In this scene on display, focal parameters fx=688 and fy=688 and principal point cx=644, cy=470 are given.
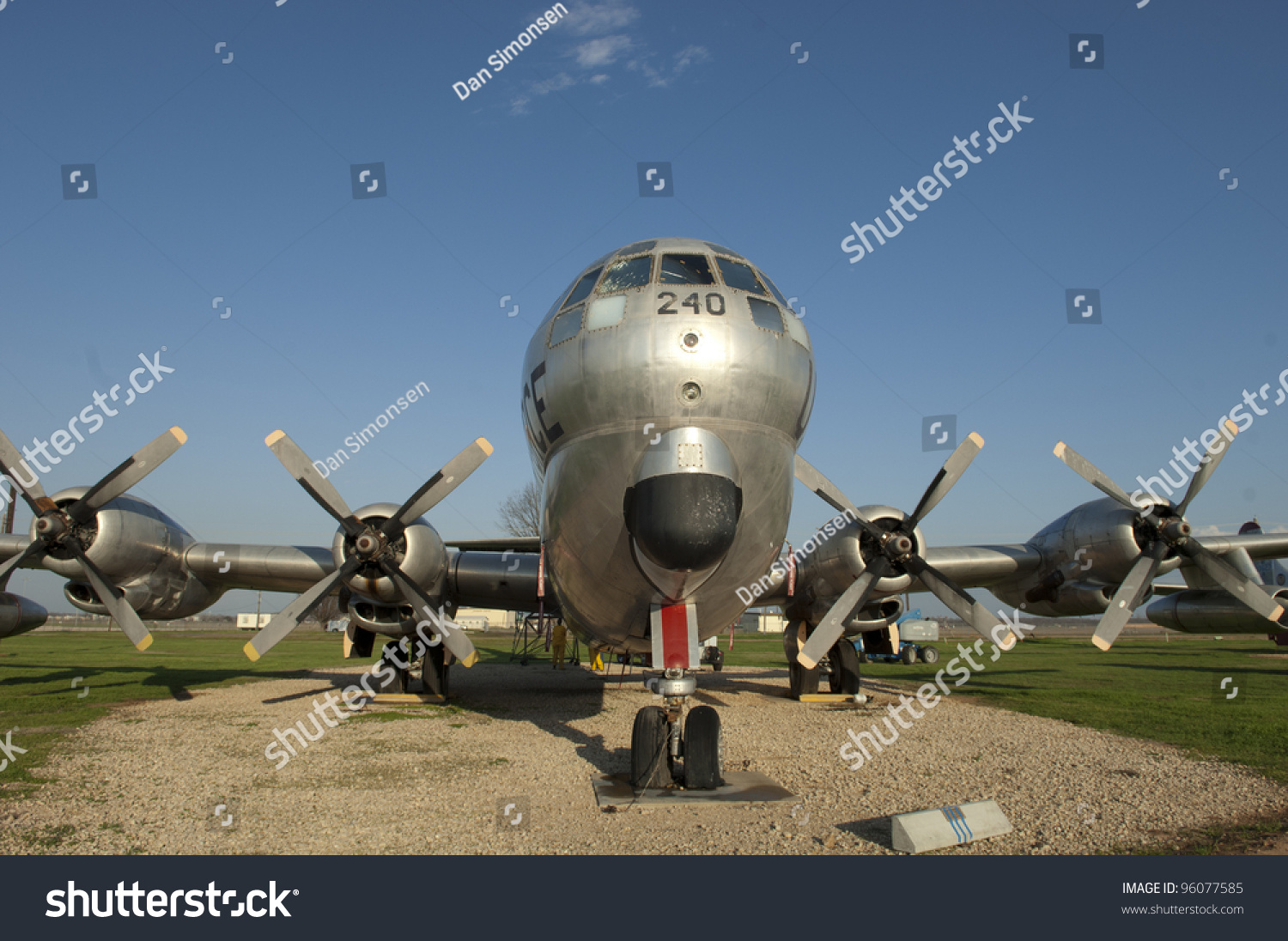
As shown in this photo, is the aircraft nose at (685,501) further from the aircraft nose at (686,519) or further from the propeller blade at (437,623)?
the propeller blade at (437,623)

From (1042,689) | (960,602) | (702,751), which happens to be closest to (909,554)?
(960,602)

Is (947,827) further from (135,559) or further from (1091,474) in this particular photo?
(135,559)

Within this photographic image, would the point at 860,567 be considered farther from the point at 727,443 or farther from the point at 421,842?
the point at 421,842

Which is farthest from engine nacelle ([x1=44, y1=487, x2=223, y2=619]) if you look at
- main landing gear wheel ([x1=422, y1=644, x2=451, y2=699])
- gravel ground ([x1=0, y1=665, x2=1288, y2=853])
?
main landing gear wheel ([x1=422, y1=644, x2=451, y2=699])

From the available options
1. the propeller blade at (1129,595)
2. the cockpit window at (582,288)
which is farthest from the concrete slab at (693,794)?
the propeller blade at (1129,595)

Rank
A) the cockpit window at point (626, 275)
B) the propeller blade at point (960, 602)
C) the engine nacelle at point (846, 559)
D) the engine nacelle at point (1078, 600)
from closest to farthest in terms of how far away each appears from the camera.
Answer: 1. the cockpit window at point (626, 275)
2. the propeller blade at point (960, 602)
3. the engine nacelle at point (846, 559)
4. the engine nacelle at point (1078, 600)

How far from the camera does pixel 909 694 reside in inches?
688

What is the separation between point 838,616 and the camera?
8.97 m

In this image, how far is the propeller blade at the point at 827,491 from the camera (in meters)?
10.1

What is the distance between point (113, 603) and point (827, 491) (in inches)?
470

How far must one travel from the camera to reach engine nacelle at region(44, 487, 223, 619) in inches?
462

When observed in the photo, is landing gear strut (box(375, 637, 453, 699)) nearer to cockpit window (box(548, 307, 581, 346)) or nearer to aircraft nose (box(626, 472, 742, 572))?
cockpit window (box(548, 307, 581, 346))

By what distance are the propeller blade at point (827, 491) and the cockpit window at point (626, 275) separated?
4.54 metres
